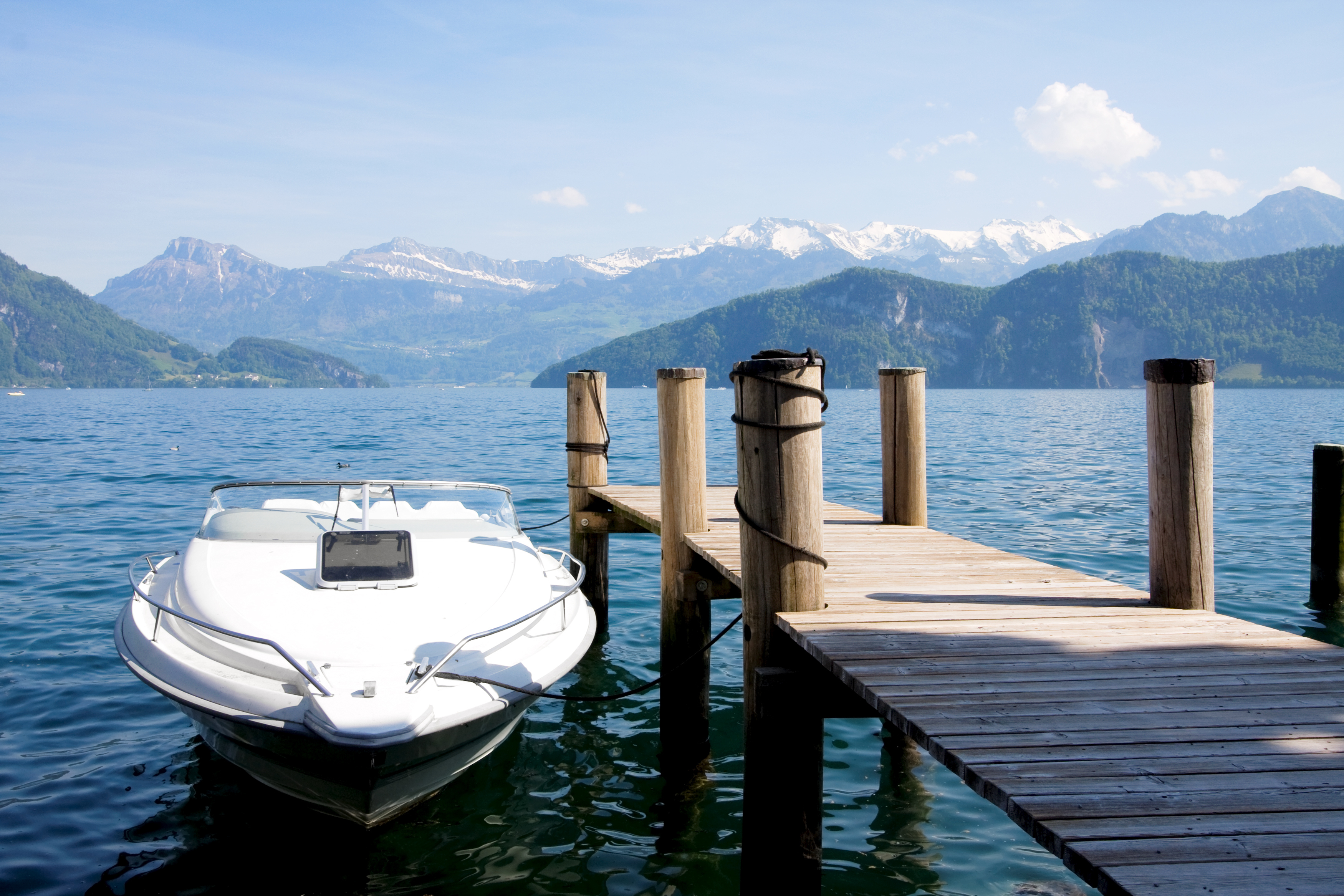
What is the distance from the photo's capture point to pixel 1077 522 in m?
16.2

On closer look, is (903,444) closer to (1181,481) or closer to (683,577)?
(683,577)

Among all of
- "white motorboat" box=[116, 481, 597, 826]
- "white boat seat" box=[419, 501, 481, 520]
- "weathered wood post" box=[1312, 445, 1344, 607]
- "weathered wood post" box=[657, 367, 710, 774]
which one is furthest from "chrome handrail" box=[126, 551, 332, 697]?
"weathered wood post" box=[1312, 445, 1344, 607]

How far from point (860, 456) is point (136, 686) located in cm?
2476

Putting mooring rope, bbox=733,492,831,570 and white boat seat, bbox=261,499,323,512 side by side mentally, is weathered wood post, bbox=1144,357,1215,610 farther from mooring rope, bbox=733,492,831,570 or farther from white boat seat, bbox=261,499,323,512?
white boat seat, bbox=261,499,323,512

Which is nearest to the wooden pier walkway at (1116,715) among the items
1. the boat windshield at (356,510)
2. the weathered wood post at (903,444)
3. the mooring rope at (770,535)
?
the mooring rope at (770,535)

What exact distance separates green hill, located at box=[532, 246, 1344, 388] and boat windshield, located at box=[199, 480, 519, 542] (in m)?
147

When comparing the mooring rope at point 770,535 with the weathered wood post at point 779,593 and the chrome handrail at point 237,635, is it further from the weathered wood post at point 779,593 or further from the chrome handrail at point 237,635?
the chrome handrail at point 237,635

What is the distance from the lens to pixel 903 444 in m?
6.92

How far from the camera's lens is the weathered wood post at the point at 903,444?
6.75 metres

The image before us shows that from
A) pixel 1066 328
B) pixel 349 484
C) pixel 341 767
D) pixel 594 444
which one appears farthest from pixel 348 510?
pixel 1066 328

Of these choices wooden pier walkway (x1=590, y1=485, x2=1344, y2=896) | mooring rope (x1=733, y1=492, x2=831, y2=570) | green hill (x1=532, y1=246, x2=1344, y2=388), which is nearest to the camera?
wooden pier walkway (x1=590, y1=485, x2=1344, y2=896)

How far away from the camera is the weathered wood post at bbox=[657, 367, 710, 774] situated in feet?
20.9

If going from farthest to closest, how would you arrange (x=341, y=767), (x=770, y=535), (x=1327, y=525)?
(x=1327, y=525)
(x=341, y=767)
(x=770, y=535)

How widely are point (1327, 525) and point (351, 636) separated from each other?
30.7 feet
